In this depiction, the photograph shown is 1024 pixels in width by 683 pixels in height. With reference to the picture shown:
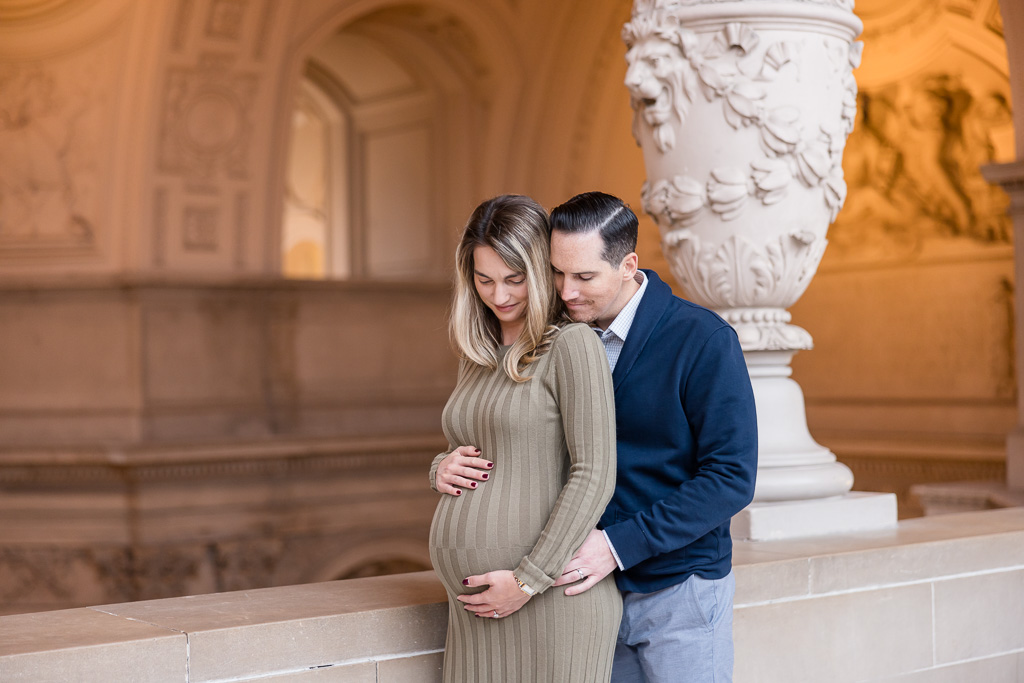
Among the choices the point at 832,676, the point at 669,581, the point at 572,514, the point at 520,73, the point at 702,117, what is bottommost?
the point at 832,676

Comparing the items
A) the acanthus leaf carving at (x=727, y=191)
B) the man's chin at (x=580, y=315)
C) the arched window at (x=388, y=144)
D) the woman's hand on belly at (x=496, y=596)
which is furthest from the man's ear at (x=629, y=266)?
the arched window at (x=388, y=144)

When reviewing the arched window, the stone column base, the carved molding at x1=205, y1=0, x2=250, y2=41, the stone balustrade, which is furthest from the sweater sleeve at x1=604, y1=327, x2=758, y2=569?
the arched window

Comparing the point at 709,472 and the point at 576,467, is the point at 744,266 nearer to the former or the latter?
the point at 709,472

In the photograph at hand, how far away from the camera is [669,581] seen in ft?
7.83

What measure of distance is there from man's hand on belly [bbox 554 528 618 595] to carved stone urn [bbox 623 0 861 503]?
1627 mm

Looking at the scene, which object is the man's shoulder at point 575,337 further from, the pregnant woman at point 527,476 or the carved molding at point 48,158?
the carved molding at point 48,158

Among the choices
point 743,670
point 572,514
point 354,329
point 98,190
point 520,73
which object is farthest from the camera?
point 520,73

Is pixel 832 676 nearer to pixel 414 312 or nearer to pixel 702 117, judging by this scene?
pixel 702 117

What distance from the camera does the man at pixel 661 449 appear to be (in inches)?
89.9

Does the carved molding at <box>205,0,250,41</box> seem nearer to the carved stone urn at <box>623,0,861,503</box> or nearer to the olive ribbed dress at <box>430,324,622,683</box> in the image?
the carved stone urn at <box>623,0,861,503</box>

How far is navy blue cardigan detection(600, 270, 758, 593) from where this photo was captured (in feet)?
7.50

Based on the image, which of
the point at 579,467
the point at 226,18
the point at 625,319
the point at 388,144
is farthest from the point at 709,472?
the point at 388,144

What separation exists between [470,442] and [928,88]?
747 centimetres

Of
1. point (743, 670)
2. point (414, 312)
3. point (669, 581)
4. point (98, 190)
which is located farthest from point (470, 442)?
point (414, 312)
